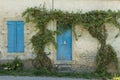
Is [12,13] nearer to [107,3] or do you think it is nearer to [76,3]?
[76,3]

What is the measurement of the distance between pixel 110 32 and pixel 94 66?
1.57 meters

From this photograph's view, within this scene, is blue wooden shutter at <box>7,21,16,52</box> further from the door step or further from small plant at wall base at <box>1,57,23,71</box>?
the door step

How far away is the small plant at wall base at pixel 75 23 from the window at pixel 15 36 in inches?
18.2

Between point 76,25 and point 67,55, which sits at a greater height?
point 76,25

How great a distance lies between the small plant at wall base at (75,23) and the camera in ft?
50.9

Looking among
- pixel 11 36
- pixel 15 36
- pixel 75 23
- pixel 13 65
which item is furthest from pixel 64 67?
pixel 11 36

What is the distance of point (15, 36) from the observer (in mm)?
15695

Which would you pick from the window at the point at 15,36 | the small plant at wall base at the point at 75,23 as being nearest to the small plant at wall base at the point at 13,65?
the window at the point at 15,36

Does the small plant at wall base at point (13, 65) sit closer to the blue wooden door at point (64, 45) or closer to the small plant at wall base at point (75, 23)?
the small plant at wall base at point (75, 23)

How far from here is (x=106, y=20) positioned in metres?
15.5

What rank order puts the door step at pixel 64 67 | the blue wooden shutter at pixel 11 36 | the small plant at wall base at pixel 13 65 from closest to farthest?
the small plant at wall base at pixel 13 65
the blue wooden shutter at pixel 11 36
the door step at pixel 64 67

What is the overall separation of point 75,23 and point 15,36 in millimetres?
2552

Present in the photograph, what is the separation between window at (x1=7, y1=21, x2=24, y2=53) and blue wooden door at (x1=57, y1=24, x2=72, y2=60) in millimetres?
1545

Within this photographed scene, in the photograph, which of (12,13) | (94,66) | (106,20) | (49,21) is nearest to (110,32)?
(106,20)
